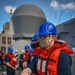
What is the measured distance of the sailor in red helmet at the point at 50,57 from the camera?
2.24 m

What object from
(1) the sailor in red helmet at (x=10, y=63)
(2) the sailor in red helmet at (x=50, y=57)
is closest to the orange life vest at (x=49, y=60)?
(2) the sailor in red helmet at (x=50, y=57)

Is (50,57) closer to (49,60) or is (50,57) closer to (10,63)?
(49,60)

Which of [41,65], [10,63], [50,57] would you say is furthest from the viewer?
[10,63]

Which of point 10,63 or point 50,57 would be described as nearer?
Result: point 50,57

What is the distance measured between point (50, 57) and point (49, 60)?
35 mm

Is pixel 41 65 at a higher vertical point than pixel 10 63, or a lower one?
higher

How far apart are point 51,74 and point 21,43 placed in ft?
58.1

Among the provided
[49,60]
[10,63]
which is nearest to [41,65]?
[49,60]

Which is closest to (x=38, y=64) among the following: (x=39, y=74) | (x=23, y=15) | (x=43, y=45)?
(x=39, y=74)

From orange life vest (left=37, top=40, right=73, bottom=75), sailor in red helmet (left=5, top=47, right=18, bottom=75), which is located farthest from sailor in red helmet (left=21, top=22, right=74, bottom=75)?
sailor in red helmet (left=5, top=47, right=18, bottom=75)

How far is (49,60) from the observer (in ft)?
7.68

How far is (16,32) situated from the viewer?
76.0ft

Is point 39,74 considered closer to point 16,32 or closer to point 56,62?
point 56,62

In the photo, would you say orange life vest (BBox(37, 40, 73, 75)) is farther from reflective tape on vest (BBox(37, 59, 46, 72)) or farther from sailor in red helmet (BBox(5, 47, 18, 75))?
sailor in red helmet (BBox(5, 47, 18, 75))
